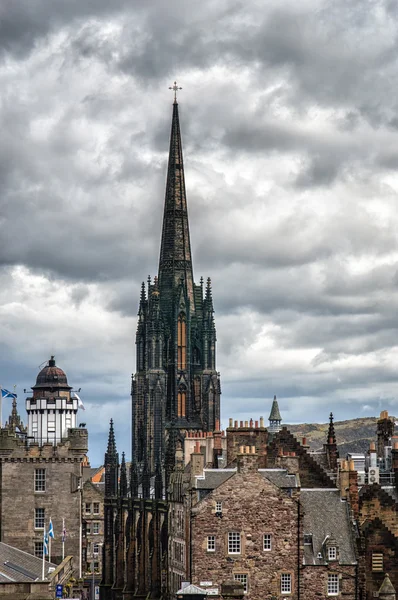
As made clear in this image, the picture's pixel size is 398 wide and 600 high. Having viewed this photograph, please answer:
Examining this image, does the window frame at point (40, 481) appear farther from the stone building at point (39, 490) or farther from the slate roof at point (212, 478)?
the slate roof at point (212, 478)

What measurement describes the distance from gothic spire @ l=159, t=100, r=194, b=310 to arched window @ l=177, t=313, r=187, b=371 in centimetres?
324

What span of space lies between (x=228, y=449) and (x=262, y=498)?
35.7 ft

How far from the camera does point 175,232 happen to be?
174m

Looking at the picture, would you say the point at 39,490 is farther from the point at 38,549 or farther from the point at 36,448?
the point at 38,549

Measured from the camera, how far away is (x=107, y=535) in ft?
412

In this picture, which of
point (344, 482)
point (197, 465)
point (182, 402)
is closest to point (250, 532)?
point (344, 482)

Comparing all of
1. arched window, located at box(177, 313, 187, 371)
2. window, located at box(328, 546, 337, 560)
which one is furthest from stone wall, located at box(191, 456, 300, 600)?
arched window, located at box(177, 313, 187, 371)

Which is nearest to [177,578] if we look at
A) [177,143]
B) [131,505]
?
[131,505]

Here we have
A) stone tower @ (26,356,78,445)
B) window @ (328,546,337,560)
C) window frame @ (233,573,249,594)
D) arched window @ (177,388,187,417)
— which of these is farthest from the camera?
arched window @ (177,388,187,417)

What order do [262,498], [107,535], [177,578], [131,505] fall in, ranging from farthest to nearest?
[107,535], [131,505], [177,578], [262,498]

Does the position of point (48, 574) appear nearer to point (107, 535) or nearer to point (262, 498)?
point (262, 498)

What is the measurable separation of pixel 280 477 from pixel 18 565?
15975 millimetres

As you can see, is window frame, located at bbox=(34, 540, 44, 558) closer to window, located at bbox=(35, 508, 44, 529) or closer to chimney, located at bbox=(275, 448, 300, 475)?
Answer: window, located at bbox=(35, 508, 44, 529)

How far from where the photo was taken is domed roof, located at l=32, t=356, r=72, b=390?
10781 cm
